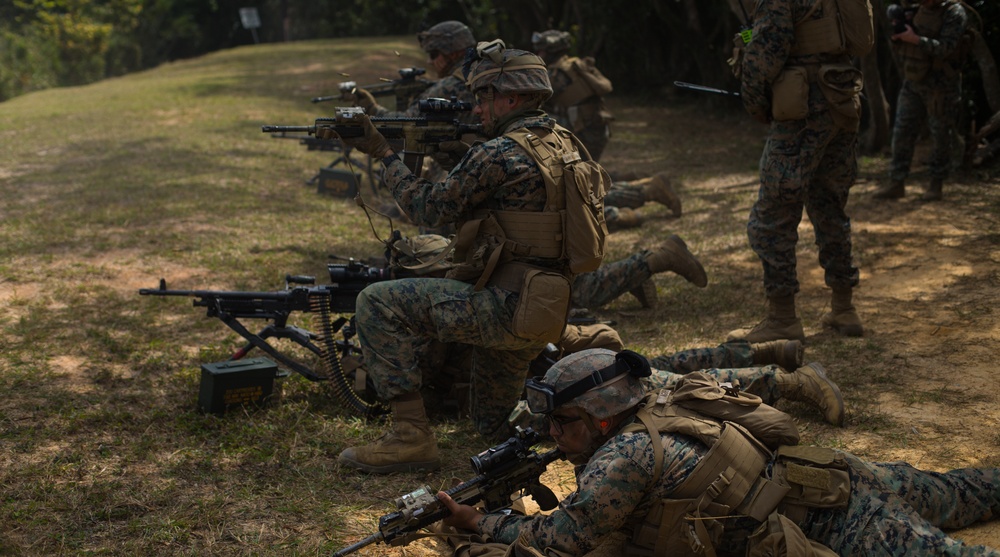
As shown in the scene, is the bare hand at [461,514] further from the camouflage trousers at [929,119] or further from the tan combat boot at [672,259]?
the camouflage trousers at [929,119]

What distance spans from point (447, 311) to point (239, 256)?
4.85 metres

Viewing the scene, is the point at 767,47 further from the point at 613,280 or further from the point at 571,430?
the point at 571,430

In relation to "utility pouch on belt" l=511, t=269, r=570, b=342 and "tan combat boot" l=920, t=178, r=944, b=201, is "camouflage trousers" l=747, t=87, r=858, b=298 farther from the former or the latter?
"tan combat boot" l=920, t=178, r=944, b=201

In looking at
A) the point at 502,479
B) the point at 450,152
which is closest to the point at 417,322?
the point at 502,479

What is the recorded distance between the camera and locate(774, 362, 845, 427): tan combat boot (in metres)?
5.07

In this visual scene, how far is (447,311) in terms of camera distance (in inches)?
189

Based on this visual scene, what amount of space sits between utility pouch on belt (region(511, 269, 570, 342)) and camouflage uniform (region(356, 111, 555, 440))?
0.11m

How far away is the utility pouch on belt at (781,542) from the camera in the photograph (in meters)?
3.30

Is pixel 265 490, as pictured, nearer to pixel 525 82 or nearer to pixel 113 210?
pixel 525 82

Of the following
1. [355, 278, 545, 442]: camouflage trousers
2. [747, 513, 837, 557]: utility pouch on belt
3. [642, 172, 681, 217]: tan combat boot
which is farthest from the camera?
[642, 172, 681, 217]: tan combat boot

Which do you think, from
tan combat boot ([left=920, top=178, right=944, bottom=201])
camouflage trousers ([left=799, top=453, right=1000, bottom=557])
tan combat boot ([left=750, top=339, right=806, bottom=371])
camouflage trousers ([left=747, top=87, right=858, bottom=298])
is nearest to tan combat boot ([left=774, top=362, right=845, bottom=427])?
tan combat boot ([left=750, top=339, right=806, bottom=371])

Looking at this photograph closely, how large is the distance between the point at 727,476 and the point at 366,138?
2.77 metres

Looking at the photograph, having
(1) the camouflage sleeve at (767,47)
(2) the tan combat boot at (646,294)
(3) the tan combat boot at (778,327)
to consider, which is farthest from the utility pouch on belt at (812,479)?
(2) the tan combat boot at (646,294)

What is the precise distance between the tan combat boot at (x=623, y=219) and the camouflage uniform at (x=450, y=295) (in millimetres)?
5529
